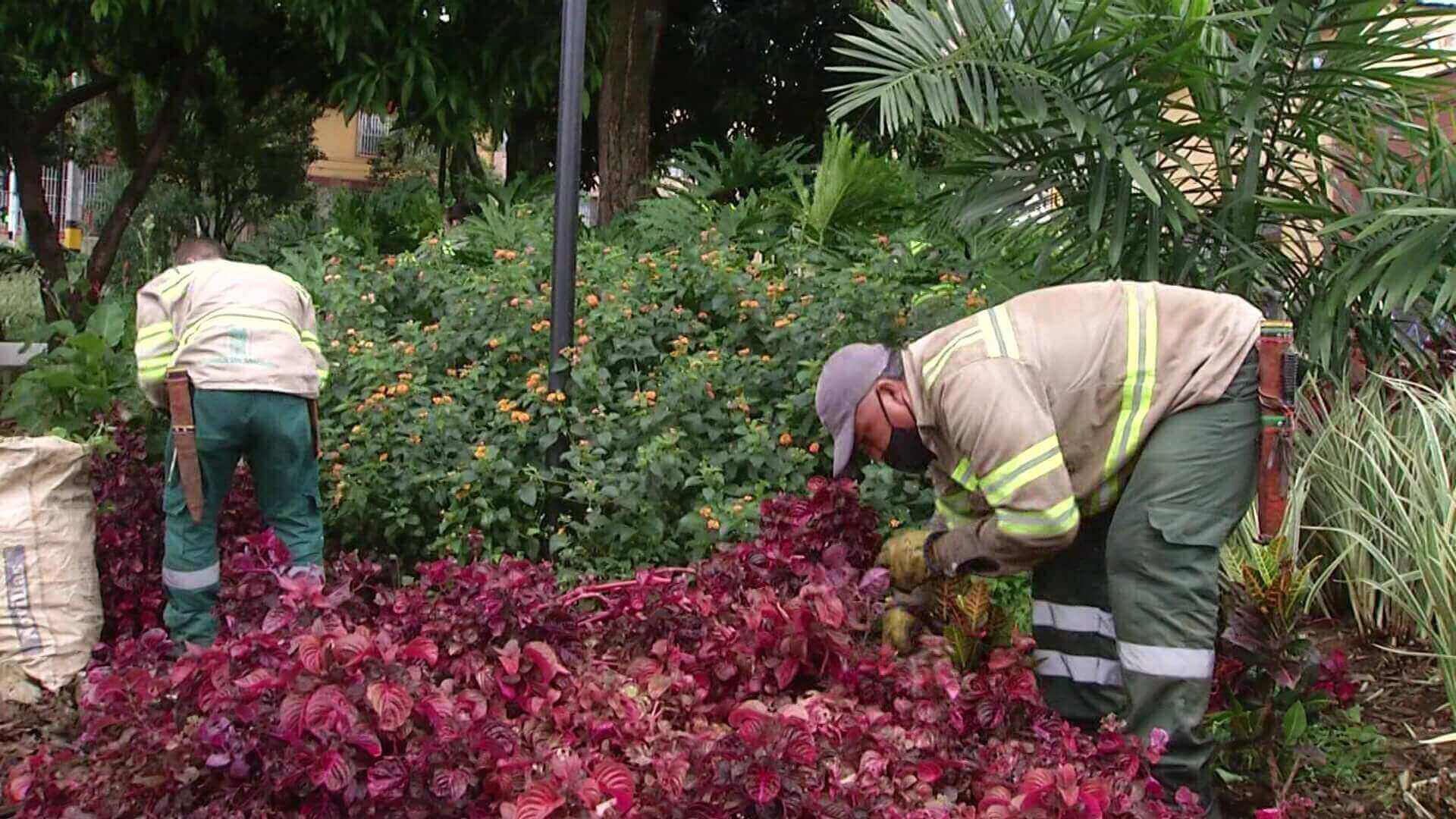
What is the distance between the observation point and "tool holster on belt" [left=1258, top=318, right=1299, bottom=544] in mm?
2877

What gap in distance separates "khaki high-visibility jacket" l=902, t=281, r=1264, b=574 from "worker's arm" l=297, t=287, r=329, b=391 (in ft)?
7.92

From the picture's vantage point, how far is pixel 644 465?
4535mm

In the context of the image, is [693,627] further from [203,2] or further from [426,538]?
[203,2]

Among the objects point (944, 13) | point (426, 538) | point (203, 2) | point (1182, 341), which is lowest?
point (426, 538)

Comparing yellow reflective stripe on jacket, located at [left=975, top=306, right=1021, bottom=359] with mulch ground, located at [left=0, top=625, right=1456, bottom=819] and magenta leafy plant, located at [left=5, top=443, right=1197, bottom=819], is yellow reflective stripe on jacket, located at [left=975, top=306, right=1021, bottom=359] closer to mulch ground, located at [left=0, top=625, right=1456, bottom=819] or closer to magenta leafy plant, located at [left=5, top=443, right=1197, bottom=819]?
magenta leafy plant, located at [left=5, top=443, right=1197, bottom=819]

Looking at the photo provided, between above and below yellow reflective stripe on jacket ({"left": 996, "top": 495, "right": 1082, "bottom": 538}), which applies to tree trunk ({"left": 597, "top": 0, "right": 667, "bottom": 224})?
above

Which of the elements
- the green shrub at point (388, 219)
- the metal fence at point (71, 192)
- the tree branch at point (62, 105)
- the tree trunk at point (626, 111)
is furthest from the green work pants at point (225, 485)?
the metal fence at point (71, 192)

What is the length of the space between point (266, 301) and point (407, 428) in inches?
28.6

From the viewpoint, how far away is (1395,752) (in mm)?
3414

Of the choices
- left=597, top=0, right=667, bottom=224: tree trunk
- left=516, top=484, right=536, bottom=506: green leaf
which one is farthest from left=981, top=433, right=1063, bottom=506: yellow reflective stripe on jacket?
left=597, top=0, right=667, bottom=224: tree trunk

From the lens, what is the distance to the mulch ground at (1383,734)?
3.14m

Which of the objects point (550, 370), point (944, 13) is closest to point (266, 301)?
point (550, 370)

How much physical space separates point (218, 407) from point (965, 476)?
2560mm

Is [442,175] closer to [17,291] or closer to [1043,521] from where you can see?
[17,291]
